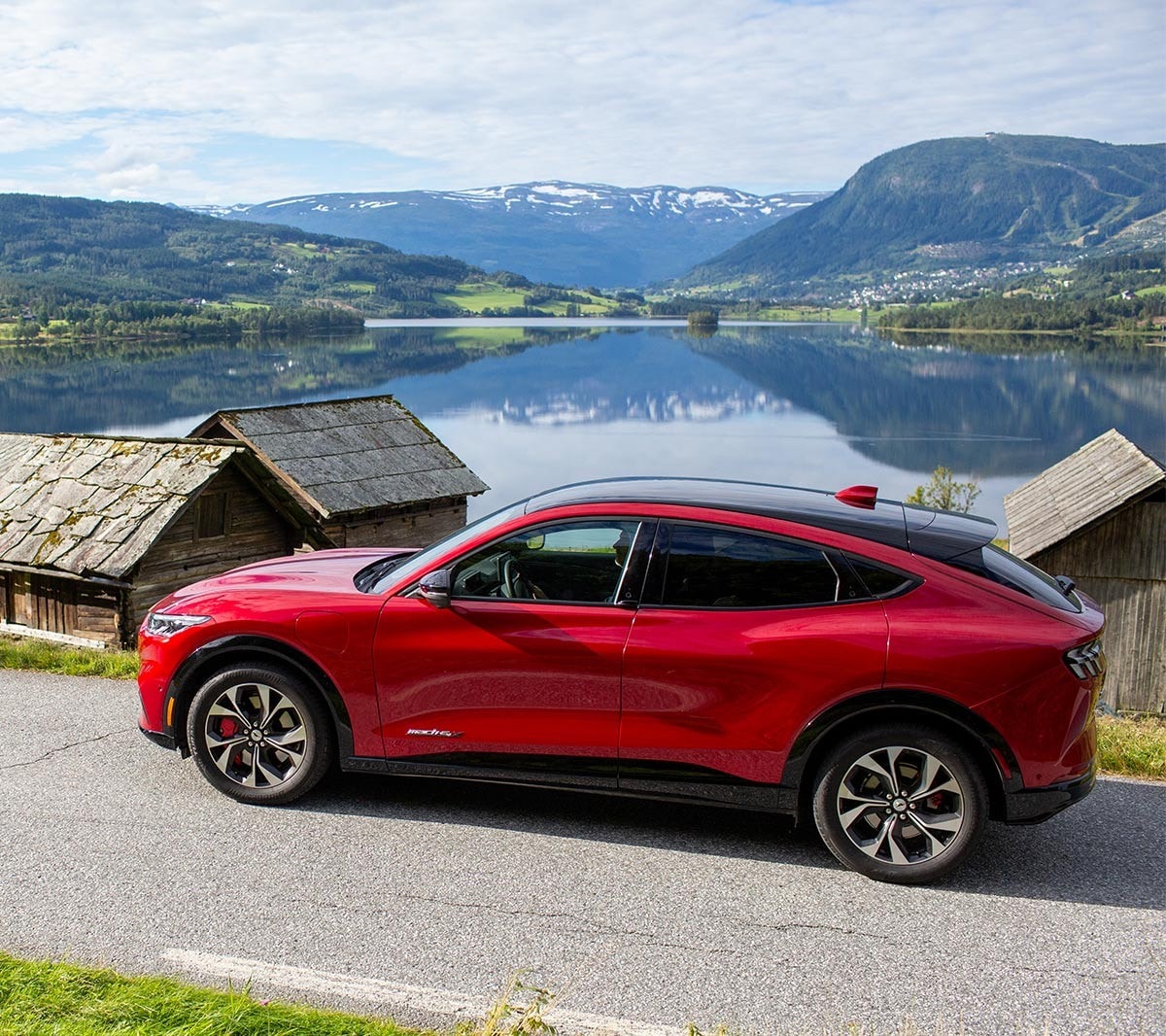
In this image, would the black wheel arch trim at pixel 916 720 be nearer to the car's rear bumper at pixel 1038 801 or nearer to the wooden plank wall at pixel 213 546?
the car's rear bumper at pixel 1038 801

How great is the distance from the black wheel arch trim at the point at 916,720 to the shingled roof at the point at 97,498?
1697 centimetres

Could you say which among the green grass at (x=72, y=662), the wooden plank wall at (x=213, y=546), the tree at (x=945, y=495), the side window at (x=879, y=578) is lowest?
the tree at (x=945, y=495)

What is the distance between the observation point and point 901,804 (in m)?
5.30

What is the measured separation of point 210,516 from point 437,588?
1876 cm

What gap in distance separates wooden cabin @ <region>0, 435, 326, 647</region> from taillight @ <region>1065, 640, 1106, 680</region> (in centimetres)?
1776

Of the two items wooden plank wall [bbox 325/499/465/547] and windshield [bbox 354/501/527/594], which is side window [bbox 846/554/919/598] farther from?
wooden plank wall [bbox 325/499/465/547]

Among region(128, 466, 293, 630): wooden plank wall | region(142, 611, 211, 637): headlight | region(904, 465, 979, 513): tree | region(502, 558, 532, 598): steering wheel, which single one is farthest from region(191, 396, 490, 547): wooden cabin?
region(904, 465, 979, 513): tree

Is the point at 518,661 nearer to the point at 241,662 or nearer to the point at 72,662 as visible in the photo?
the point at 241,662

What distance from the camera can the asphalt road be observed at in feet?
14.1

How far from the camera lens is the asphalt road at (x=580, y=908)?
4293 mm

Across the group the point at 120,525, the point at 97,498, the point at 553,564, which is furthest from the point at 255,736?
the point at 97,498

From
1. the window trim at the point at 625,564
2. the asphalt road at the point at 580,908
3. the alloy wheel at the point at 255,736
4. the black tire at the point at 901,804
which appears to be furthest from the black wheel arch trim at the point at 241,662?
the black tire at the point at 901,804

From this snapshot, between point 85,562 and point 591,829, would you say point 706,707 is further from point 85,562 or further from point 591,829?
point 85,562

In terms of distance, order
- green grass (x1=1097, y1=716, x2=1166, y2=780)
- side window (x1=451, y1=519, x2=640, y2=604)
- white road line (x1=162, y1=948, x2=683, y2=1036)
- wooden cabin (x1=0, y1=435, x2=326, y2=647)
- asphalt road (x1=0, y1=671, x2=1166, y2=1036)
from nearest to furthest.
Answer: white road line (x1=162, y1=948, x2=683, y2=1036)
asphalt road (x1=0, y1=671, x2=1166, y2=1036)
side window (x1=451, y1=519, x2=640, y2=604)
green grass (x1=1097, y1=716, x2=1166, y2=780)
wooden cabin (x1=0, y1=435, x2=326, y2=647)
